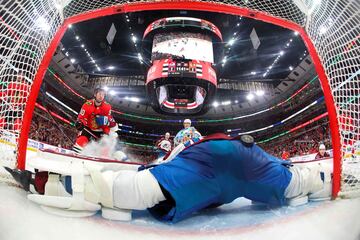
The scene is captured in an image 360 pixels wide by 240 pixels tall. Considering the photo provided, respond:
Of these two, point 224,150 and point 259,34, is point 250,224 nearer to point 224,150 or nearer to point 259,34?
point 224,150

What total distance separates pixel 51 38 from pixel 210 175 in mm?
562

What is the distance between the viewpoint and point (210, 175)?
466mm

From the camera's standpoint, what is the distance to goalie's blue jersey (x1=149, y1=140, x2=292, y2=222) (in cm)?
45

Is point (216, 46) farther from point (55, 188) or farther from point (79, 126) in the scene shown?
point (55, 188)

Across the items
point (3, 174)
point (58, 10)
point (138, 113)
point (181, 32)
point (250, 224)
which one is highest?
point (181, 32)

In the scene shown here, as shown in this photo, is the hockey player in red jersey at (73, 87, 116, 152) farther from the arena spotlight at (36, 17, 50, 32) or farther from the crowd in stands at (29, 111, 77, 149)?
the crowd in stands at (29, 111, 77, 149)

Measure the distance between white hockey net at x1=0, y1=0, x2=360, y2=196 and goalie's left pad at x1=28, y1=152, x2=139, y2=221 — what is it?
0.20 m

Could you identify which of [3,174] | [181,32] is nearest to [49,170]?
[3,174]

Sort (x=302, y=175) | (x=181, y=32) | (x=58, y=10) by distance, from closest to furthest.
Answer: (x=302, y=175), (x=58, y=10), (x=181, y=32)

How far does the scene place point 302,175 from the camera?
546 millimetres

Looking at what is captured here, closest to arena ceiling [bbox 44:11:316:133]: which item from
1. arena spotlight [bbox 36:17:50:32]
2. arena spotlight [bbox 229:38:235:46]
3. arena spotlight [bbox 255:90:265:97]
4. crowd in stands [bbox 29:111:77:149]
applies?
arena spotlight [bbox 229:38:235:46]

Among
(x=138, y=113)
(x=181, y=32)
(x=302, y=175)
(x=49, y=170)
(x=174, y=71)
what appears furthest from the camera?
(x=138, y=113)

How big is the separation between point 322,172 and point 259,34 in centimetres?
473

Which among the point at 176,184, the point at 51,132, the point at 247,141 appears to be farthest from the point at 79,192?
the point at 51,132
